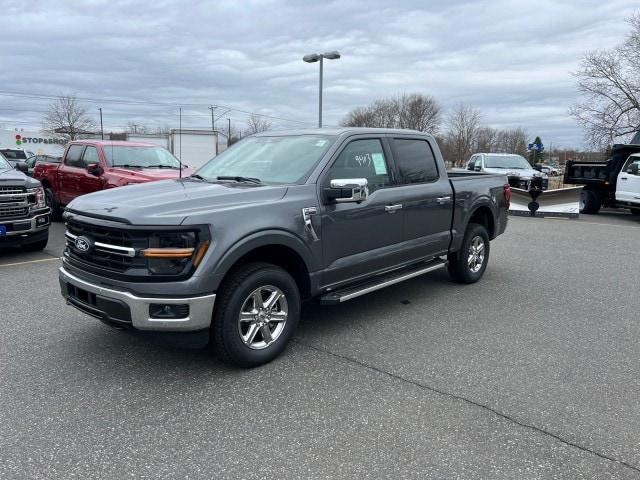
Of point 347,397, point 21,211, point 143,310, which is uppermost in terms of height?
point 21,211

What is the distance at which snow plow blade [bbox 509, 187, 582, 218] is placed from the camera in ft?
48.8

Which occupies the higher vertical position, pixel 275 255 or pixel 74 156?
pixel 74 156

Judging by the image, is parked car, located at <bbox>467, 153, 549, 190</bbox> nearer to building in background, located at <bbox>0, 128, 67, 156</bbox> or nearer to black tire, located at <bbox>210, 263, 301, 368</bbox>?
black tire, located at <bbox>210, 263, 301, 368</bbox>

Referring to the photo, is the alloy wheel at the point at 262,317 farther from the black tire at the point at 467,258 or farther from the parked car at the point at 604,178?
the parked car at the point at 604,178

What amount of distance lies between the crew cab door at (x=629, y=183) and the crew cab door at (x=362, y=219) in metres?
12.3

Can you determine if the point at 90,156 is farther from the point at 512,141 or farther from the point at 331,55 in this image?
the point at 512,141

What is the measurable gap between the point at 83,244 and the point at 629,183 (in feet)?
50.0

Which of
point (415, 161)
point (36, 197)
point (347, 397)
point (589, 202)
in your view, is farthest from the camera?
point (589, 202)

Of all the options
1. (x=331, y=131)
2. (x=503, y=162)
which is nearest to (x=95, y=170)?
(x=331, y=131)

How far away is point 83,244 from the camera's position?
147 inches

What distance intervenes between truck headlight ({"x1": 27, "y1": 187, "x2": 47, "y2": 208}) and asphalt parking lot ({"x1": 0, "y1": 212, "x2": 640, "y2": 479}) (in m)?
2.32

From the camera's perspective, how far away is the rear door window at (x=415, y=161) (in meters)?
5.23

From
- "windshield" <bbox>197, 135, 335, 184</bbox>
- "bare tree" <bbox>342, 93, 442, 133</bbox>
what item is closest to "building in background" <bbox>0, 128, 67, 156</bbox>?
"bare tree" <bbox>342, 93, 442, 133</bbox>

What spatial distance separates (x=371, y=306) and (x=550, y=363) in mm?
1977
